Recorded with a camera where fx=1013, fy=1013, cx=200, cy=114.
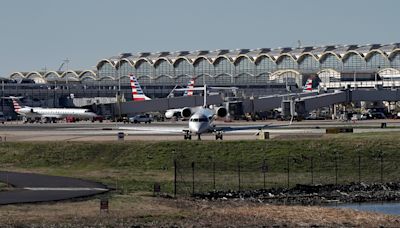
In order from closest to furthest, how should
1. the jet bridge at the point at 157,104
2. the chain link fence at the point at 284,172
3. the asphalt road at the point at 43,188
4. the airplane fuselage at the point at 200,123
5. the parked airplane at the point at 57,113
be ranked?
the asphalt road at the point at 43,188 → the chain link fence at the point at 284,172 → the airplane fuselage at the point at 200,123 → the jet bridge at the point at 157,104 → the parked airplane at the point at 57,113

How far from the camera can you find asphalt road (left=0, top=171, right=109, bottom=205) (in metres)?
54.9

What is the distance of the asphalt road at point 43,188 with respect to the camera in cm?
5491

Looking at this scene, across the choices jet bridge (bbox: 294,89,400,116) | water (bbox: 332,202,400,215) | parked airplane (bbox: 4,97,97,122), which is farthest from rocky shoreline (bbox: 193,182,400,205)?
parked airplane (bbox: 4,97,97,122)

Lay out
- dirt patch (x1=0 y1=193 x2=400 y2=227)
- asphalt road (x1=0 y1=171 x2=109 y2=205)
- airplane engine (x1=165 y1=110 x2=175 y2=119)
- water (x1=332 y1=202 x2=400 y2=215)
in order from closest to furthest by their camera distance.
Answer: dirt patch (x1=0 y1=193 x2=400 y2=227), asphalt road (x1=0 y1=171 x2=109 y2=205), water (x1=332 y1=202 x2=400 y2=215), airplane engine (x1=165 y1=110 x2=175 y2=119)

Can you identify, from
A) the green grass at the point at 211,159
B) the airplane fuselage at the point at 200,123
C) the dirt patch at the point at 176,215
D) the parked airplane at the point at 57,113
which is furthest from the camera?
the parked airplane at the point at 57,113

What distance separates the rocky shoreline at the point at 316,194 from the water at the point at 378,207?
1209mm

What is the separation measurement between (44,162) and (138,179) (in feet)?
52.3

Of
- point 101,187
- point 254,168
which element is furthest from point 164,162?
point 101,187

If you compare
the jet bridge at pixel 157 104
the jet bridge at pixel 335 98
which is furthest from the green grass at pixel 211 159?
the jet bridge at pixel 157 104

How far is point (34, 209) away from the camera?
165 ft

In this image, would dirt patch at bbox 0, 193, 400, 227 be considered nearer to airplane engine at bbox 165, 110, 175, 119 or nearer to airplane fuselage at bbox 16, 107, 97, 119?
airplane engine at bbox 165, 110, 175, 119

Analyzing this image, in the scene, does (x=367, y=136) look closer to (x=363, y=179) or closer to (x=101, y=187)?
(x=363, y=179)

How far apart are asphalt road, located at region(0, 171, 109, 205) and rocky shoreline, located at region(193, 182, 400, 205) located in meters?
6.92

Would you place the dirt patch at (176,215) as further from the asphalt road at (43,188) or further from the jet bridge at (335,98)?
the jet bridge at (335,98)
